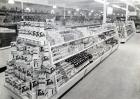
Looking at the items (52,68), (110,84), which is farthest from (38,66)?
(110,84)

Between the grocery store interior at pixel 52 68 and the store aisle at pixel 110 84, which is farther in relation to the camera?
the store aisle at pixel 110 84

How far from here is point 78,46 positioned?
4.04m

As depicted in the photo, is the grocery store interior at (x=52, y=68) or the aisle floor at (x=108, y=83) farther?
the aisle floor at (x=108, y=83)

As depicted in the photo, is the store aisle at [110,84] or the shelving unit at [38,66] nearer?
the shelving unit at [38,66]

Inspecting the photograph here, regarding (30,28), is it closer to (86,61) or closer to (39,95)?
(39,95)

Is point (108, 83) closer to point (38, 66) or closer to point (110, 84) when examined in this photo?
point (110, 84)

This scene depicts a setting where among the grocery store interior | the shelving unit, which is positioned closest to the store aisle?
the grocery store interior

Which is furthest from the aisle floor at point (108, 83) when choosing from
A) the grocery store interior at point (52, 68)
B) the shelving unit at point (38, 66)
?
the shelving unit at point (38, 66)

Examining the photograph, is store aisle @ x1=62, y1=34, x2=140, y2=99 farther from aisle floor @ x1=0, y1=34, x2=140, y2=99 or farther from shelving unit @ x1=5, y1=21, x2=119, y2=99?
shelving unit @ x1=5, y1=21, x2=119, y2=99

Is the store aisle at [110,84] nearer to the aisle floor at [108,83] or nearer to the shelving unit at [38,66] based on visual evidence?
the aisle floor at [108,83]

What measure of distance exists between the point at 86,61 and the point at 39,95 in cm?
200

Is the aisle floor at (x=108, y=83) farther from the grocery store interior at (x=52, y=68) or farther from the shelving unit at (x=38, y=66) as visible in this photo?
the shelving unit at (x=38, y=66)

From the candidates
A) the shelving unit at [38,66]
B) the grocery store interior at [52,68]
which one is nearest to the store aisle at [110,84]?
the grocery store interior at [52,68]

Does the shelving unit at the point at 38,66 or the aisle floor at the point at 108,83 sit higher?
the shelving unit at the point at 38,66
